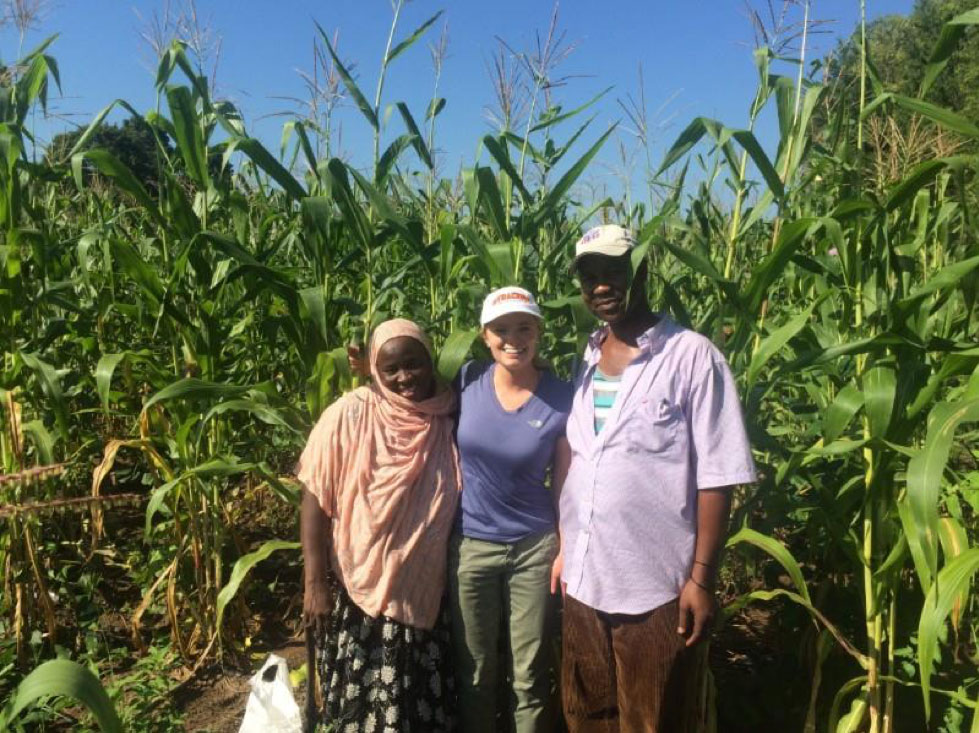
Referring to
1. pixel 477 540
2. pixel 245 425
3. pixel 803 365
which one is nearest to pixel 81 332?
pixel 245 425

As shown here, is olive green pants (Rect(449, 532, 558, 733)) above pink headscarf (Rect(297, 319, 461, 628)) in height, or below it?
below

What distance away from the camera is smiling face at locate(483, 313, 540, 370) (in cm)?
221

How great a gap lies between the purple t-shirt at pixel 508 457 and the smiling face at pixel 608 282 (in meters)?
0.37

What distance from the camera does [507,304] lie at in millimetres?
2184

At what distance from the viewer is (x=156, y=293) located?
2621 mm

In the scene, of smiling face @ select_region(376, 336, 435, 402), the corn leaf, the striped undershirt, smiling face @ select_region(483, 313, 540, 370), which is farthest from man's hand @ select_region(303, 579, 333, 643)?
the corn leaf

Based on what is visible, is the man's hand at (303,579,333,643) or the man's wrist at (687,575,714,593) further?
the man's hand at (303,579,333,643)

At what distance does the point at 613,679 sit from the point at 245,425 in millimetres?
1991

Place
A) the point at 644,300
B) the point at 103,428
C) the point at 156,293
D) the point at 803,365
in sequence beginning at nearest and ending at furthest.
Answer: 1. the point at 803,365
2. the point at 644,300
3. the point at 156,293
4. the point at 103,428

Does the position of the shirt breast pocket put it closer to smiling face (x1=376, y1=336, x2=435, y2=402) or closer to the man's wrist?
the man's wrist

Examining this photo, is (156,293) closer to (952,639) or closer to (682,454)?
(682,454)

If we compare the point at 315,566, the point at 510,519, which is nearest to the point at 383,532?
the point at 315,566

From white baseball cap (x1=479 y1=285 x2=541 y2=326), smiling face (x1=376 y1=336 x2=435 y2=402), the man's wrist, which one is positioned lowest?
the man's wrist

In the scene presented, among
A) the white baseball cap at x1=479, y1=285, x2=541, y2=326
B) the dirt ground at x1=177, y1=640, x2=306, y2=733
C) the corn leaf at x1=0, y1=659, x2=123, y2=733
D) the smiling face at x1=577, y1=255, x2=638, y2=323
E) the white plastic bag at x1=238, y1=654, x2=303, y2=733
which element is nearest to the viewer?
the corn leaf at x1=0, y1=659, x2=123, y2=733
